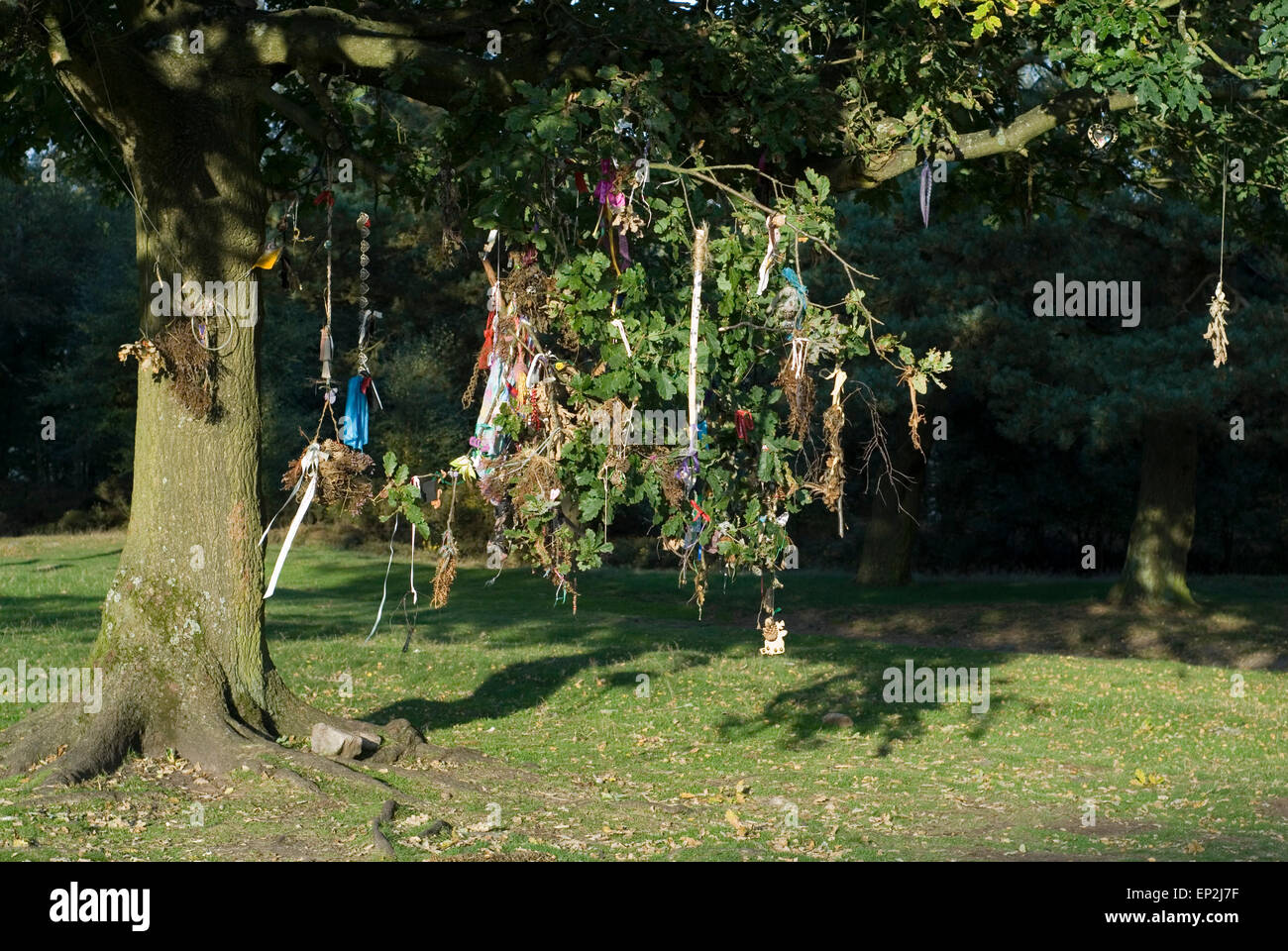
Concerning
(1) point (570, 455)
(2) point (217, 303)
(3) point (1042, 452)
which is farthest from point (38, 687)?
(3) point (1042, 452)

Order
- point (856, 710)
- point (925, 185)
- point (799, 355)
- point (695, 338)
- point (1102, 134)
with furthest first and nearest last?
point (856, 710)
point (1102, 134)
point (925, 185)
point (799, 355)
point (695, 338)

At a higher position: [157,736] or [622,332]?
[622,332]

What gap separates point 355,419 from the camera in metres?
8.93

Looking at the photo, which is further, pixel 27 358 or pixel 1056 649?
Answer: pixel 27 358

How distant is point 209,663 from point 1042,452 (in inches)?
947

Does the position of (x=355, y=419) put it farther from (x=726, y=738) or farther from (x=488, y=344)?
(x=726, y=738)

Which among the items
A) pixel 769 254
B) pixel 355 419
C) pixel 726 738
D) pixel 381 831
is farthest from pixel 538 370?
pixel 726 738

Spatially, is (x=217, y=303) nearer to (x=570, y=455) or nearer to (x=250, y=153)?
(x=250, y=153)

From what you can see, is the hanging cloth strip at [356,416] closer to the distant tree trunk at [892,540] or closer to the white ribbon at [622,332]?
the white ribbon at [622,332]

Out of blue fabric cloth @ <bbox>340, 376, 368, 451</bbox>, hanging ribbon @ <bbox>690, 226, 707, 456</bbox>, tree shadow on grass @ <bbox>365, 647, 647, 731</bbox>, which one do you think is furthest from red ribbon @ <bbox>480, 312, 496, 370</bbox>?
tree shadow on grass @ <bbox>365, 647, 647, 731</bbox>

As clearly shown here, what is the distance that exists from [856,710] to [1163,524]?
37.9 feet

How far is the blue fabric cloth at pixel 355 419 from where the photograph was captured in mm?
8750

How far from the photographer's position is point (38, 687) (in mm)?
12031

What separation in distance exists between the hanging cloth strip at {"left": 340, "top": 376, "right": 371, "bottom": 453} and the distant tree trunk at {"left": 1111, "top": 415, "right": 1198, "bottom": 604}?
17.3 metres
